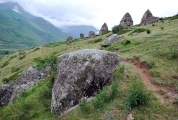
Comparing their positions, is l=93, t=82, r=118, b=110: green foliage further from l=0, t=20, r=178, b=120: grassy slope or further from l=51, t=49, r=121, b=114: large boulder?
l=51, t=49, r=121, b=114: large boulder

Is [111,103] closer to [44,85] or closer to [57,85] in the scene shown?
[57,85]

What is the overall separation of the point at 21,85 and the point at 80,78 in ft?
34.9

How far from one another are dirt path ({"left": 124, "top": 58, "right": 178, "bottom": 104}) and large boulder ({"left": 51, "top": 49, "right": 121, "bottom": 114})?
300cm

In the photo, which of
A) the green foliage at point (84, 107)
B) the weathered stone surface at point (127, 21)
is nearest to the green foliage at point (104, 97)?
the green foliage at point (84, 107)

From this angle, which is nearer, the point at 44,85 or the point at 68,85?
the point at 68,85

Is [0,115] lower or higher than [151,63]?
lower

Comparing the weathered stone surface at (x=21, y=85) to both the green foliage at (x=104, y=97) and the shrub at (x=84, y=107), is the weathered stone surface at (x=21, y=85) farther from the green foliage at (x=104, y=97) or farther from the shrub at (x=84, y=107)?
the green foliage at (x=104, y=97)

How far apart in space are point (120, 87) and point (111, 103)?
217 centimetres

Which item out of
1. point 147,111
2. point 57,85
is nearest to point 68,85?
point 57,85

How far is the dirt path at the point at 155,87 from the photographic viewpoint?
809 inches

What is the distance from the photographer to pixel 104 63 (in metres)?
23.8

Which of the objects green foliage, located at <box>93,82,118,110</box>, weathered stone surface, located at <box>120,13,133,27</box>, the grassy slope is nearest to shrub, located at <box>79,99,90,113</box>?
the grassy slope

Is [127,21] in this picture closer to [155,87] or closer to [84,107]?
[155,87]

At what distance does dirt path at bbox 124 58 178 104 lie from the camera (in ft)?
67.4
